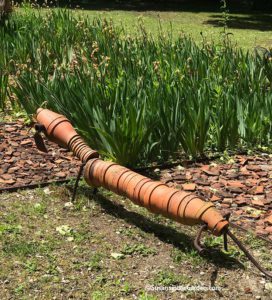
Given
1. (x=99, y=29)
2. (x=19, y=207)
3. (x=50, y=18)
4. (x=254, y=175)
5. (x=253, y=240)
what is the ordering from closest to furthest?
(x=253, y=240)
(x=19, y=207)
(x=254, y=175)
(x=99, y=29)
(x=50, y=18)

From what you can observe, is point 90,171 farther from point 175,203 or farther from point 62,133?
point 175,203

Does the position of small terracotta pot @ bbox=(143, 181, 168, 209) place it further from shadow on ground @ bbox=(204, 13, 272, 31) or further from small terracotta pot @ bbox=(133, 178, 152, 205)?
shadow on ground @ bbox=(204, 13, 272, 31)

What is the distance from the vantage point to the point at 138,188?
310 cm

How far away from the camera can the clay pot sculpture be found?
2789 mm

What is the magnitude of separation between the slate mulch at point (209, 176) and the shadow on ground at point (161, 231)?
1.17ft

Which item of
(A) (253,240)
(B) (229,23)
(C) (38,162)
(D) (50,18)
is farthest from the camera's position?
(B) (229,23)

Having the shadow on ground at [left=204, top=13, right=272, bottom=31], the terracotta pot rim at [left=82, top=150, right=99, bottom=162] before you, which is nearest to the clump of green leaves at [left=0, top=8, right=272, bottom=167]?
the terracotta pot rim at [left=82, top=150, right=99, bottom=162]

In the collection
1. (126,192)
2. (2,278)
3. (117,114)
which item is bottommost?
(2,278)

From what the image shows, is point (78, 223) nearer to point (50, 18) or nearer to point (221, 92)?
point (221, 92)

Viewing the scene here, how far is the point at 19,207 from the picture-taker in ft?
11.6

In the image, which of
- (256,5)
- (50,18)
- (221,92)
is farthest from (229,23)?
(221,92)

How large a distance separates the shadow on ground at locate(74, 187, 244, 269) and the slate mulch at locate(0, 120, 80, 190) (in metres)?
0.39

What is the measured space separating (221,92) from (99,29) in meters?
2.82

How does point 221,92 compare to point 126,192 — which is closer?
point 126,192
